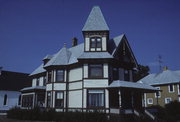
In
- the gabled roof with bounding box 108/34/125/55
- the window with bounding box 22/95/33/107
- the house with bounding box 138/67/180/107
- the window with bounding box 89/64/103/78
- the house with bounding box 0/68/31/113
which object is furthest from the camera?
the house with bounding box 138/67/180/107

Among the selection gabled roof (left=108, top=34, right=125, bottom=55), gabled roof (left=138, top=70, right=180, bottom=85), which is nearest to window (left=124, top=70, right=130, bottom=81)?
gabled roof (left=108, top=34, right=125, bottom=55)

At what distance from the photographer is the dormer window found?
2420 cm

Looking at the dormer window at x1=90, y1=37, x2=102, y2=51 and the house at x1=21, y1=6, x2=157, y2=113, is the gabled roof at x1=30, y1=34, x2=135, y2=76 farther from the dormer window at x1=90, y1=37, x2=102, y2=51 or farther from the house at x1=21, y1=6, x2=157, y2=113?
the dormer window at x1=90, y1=37, x2=102, y2=51

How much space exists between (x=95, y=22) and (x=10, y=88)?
88.1 ft

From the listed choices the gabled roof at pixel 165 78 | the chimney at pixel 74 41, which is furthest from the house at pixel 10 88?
the gabled roof at pixel 165 78

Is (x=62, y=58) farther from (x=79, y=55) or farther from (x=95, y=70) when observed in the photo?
(x=95, y=70)

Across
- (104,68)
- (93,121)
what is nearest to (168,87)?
(104,68)

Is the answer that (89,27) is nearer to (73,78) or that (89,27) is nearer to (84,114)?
(73,78)

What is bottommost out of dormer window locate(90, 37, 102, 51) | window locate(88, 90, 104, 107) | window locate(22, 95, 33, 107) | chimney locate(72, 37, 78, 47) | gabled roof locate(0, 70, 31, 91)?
window locate(22, 95, 33, 107)

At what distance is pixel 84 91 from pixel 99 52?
5.30 meters

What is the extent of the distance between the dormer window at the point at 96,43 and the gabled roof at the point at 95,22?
1.32m

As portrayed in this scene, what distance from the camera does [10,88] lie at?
41312mm

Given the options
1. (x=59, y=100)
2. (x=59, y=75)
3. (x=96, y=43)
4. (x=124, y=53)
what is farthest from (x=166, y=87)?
(x=59, y=100)

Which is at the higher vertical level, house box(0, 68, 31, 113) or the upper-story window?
the upper-story window
